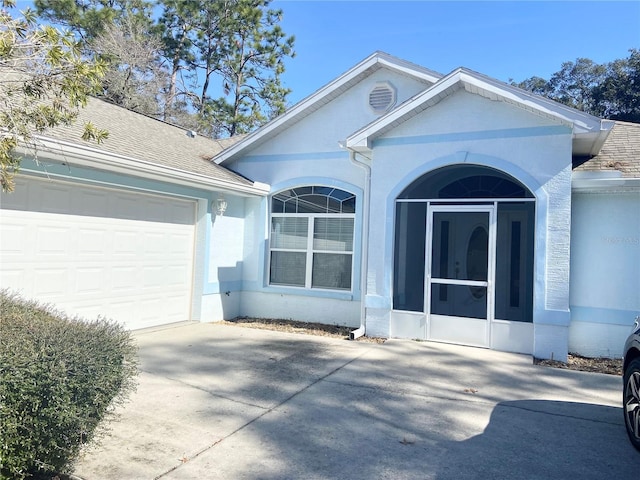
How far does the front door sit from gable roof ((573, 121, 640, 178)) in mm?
1947

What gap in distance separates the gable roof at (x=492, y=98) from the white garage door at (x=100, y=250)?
4.21m

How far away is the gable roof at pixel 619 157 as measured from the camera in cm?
793

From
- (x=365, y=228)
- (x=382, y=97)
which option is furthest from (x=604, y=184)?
(x=382, y=97)

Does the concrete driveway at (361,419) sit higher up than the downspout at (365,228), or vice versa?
the downspout at (365,228)

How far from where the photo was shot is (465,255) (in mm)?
8375

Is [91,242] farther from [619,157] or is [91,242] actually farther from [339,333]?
[619,157]

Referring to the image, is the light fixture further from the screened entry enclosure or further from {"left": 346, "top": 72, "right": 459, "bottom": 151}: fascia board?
the screened entry enclosure

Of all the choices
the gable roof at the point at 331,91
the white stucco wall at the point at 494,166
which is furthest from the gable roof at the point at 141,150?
the white stucco wall at the point at 494,166

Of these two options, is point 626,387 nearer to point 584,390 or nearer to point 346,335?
point 584,390

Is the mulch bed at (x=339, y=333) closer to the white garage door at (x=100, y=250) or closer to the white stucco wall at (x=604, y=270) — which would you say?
the white stucco wall at (x=604, y=270)

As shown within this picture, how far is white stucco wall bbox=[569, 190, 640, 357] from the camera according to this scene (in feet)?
25.4

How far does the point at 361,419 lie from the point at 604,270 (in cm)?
548

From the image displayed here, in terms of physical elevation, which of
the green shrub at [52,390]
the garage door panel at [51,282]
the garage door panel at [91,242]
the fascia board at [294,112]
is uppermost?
the fascia board at [294,112]

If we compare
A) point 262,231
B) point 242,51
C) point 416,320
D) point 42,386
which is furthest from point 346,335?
point 242,51
